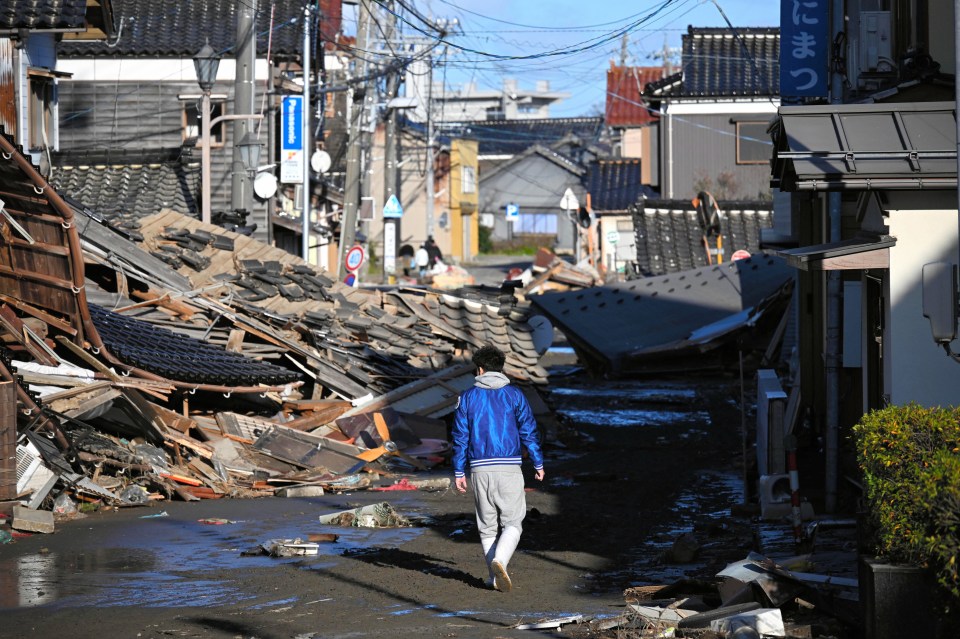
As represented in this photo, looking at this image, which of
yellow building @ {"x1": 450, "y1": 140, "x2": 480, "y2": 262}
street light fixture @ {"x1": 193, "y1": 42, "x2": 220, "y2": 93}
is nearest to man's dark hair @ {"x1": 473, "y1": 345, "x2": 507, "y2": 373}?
street light fixture @ {"x1": 193, "y1": 42, "x2": 220, "y2": 93}

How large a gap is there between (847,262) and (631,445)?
9345 millimetres

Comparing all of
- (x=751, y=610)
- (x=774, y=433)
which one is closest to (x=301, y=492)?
(x=774, y=433)

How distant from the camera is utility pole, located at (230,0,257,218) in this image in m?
22.7

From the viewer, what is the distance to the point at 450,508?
12570 mm

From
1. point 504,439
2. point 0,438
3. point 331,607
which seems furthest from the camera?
point 0,438

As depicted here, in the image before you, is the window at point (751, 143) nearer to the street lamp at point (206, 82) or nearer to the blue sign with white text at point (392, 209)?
the blue sign with white text at point (392, 209)

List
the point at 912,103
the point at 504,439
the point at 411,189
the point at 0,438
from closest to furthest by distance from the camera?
the point at 504,439 → the point at 912,103 → the point at 0,438 → the point at 411,189

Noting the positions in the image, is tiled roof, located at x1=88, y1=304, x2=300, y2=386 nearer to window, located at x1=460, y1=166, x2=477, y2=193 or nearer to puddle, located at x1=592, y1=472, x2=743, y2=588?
puddle, located at x1=592, y1=472, x2=743, y2=588

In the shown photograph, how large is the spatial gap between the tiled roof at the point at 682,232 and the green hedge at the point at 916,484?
27.6 meters

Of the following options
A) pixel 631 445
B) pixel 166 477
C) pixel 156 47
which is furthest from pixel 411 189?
pixel 166 477

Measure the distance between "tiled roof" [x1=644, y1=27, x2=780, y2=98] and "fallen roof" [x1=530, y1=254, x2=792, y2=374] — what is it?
11101 mm

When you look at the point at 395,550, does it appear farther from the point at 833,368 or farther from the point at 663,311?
the point at 663,311

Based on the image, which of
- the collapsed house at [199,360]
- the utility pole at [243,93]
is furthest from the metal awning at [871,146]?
the utility pole at [243,93]

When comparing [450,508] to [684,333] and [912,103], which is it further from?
[684,333]
